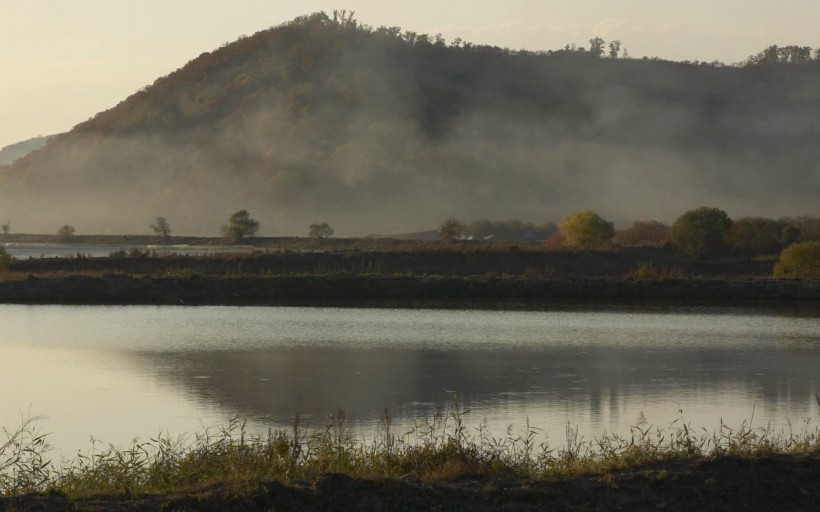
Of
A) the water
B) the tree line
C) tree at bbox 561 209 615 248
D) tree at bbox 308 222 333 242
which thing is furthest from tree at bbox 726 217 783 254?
tree at bbox 308 222 333 242

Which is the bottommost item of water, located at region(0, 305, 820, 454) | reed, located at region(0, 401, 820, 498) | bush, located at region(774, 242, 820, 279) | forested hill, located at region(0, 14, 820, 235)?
water, located at region(0, 305, 820, 454)

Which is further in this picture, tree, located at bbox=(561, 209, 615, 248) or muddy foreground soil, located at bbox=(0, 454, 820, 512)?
tree, located at bbox=(561, 209, 615, 248)

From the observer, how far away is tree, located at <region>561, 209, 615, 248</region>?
64812mm

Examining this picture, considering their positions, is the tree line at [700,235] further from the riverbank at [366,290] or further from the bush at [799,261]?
the riverbank at [366,290]

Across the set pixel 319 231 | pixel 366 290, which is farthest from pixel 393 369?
pixel 319 231

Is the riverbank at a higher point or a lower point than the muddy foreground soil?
higher

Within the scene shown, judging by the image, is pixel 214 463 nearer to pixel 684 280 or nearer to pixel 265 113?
pixel 684 280

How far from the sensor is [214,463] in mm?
11484

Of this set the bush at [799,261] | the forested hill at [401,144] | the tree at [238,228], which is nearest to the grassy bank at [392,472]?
the bush at [799,261]

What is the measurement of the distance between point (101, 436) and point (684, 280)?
31713mm

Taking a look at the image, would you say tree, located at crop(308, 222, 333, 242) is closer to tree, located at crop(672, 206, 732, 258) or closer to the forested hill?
tree, located at crop(672, 206, 732, 258)

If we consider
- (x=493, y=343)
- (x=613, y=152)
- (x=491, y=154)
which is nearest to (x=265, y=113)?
(x=491, y=154)

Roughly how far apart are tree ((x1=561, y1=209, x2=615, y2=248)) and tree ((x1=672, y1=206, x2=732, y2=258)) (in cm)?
566

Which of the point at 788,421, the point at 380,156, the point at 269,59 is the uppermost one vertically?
the point at 269,59
